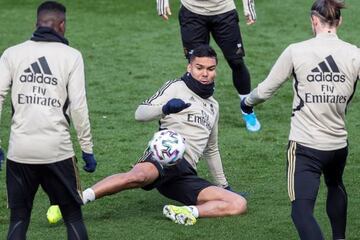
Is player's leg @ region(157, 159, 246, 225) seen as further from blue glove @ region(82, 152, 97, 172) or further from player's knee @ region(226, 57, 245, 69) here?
player's knee @ region(226, 57, 245, 69)

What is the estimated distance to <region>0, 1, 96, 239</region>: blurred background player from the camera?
22.8ft

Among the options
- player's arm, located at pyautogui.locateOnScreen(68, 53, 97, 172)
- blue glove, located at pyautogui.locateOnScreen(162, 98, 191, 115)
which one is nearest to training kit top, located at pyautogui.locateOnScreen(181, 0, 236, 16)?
blue glove, located at pyautogui.locateOnScreen(162, 98, 191, 115)

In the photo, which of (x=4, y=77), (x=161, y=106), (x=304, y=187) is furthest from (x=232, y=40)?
(x=4, y=77)

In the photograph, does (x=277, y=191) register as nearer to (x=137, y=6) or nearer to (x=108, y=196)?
(x=108, y=196)

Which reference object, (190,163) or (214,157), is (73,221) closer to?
(190,163)

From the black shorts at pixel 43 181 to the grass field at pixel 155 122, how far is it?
1.10 metres

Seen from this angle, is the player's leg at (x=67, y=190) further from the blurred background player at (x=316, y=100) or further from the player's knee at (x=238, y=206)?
the player's knee at (x=238, y=206)

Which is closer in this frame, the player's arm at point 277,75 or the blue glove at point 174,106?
the player's arm at point 277,75

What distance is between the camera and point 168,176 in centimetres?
886

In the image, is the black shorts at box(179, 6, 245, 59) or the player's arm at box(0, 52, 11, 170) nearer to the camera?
the player's arm at box(0, 52, 11, 170)

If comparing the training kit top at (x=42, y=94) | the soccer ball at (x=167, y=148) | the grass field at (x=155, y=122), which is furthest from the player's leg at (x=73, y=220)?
the soccer ball at (x=167, y=148)

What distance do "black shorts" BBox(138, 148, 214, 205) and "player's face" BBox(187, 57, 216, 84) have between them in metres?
0.72

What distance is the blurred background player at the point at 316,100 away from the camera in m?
7.13

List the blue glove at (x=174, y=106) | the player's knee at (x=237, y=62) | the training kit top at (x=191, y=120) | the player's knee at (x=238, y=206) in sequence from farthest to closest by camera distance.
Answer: the player's knee at (x=237, y=62) < the training kit top at (x=191, y=120) < the player's knee at (x=238, y=206) < the blue glove at (x=174, y=106)
